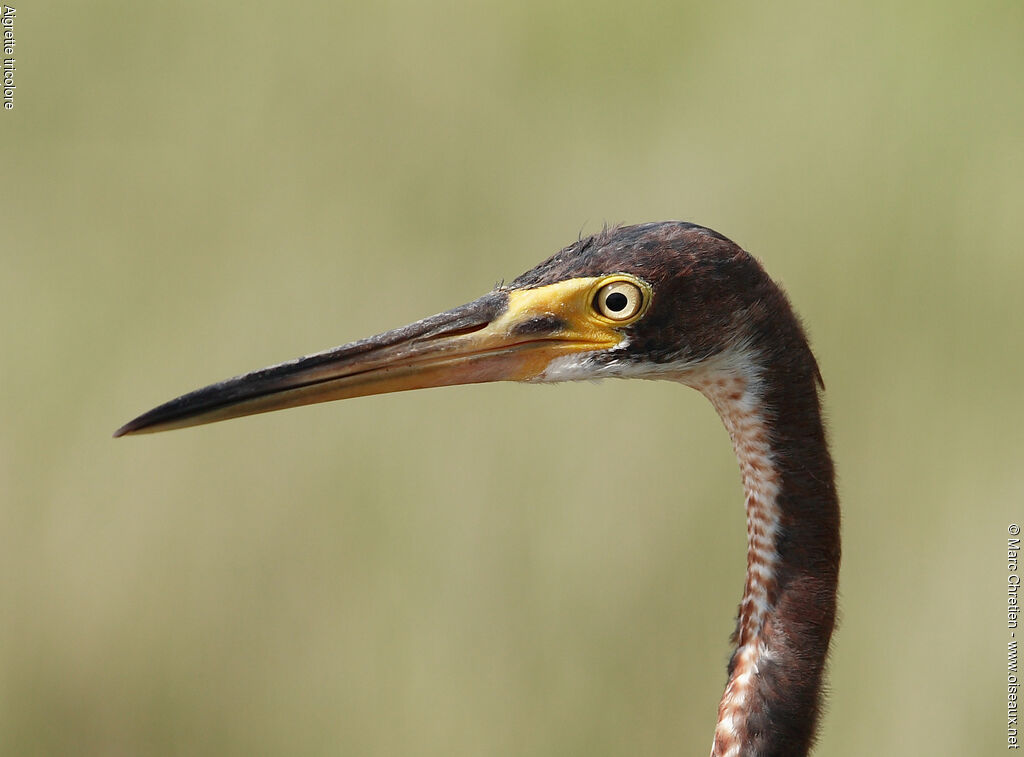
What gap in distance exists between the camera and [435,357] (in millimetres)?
3057

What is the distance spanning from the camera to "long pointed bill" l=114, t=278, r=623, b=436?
9.86 ft

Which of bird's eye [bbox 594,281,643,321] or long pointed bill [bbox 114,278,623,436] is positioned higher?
bird's eye [bbox 594,281,643,321]

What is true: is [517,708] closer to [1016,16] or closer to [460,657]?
[460,657]

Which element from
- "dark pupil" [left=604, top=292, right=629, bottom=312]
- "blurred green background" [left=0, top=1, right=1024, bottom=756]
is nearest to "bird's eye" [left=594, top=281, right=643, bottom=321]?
"dark pupil" [left=604, top=292, right=629, bottom=312]

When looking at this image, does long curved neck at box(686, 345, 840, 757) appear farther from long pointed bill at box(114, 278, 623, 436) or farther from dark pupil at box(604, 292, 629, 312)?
long pointed bill at box(114, 278, 623, 436)

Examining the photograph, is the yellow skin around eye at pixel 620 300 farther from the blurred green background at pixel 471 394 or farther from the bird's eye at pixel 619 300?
the blurred green background at pixel 471 394

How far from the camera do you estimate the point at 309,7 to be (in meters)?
6.90

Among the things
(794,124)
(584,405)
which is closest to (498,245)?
(584,405)

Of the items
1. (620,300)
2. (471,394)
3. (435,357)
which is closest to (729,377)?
(620,300)

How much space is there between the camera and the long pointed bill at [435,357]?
301 centimetres

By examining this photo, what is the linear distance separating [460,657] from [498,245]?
6.19ft

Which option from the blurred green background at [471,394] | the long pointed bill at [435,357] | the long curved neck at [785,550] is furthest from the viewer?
the blurred green background at [471,394]

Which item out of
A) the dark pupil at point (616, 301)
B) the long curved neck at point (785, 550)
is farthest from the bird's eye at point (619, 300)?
the long curved neck at point (785, 550)

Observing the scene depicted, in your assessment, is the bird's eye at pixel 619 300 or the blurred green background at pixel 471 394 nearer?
the bird's eye at pixel 619 300
